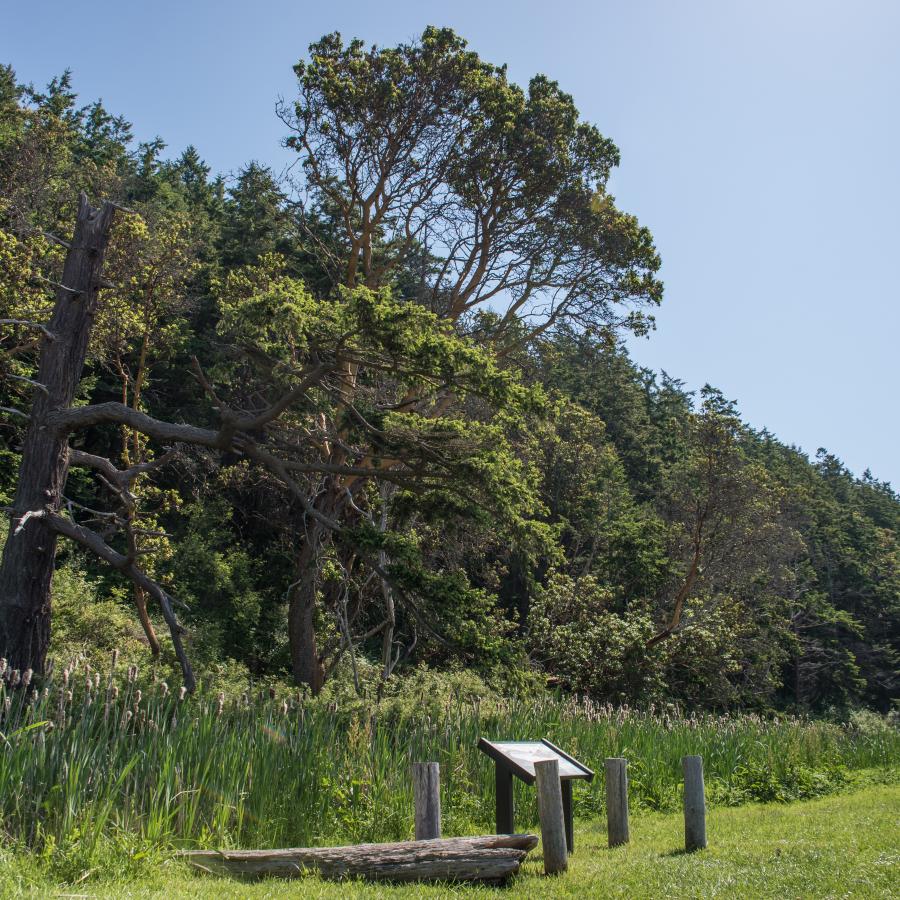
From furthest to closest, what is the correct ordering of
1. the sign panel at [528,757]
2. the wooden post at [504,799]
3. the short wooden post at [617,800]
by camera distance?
the short wooden post at [617,800] → the wooden post at [504,799] → the sign panel at [528,757]

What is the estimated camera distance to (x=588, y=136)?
1764 cm

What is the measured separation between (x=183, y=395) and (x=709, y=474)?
51.5 feet

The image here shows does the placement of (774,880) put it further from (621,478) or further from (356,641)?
(621,478)

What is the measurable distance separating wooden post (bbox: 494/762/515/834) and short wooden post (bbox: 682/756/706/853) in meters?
1.51

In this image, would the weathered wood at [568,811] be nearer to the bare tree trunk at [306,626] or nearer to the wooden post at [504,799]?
the wooden post at [504,799]

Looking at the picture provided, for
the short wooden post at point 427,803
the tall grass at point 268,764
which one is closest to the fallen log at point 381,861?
the short wooden post at point 427,803

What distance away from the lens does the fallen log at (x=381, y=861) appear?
19.1ft

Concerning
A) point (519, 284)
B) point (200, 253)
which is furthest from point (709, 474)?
point (200, 253)

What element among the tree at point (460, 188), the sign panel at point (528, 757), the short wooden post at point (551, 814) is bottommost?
the short wooden post at point (551, 814)

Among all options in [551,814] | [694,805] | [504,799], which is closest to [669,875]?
[551,814]

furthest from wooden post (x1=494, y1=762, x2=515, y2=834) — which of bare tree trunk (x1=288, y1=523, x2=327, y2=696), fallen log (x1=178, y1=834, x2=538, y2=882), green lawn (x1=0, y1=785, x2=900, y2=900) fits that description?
bare tree trunk (x1=288, y1=523, x2=327, y2=696)

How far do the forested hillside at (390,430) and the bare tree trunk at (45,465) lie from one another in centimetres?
22

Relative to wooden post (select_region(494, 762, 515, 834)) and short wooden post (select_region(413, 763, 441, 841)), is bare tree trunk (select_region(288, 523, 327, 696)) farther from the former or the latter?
short wooden post (select_region(413, 763, 441, 841))

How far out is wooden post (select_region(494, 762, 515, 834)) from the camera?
22.5 ft
